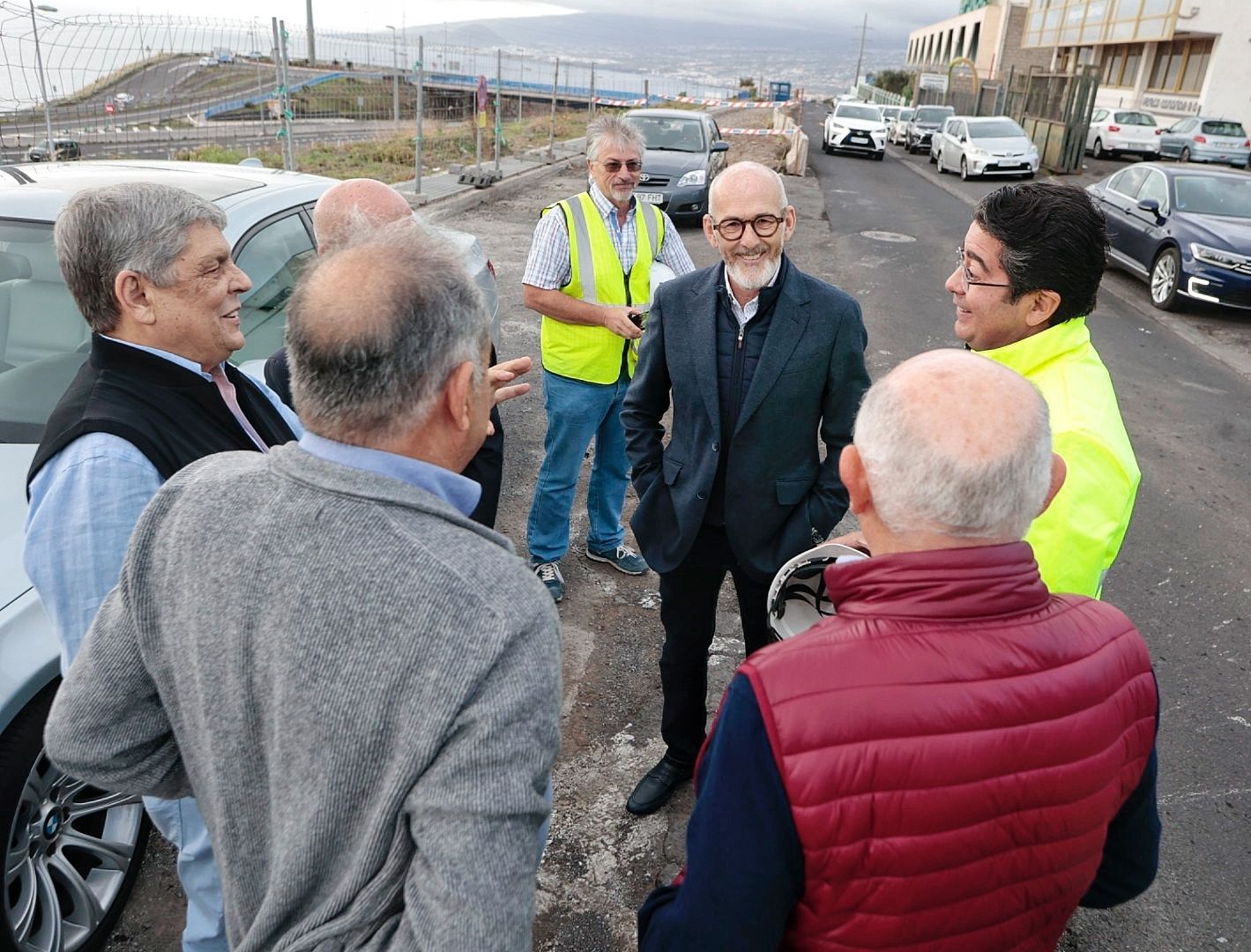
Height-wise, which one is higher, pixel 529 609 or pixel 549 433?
pixel 529 609

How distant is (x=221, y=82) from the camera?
738 inches

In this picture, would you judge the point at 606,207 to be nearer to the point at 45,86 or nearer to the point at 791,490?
the point at 791,490

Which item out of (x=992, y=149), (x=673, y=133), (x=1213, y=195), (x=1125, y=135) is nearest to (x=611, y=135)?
(x=1213, y=195)

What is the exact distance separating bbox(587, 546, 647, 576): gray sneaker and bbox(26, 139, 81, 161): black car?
9.58m

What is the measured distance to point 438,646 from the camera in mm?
1060

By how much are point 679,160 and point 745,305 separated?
38.0ft

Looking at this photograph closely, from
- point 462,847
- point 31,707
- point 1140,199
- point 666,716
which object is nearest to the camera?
point 462,847

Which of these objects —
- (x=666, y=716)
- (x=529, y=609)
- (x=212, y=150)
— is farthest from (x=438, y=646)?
(x=212, y=150)

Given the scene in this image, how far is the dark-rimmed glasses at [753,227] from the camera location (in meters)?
2.61

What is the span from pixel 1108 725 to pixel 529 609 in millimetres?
852

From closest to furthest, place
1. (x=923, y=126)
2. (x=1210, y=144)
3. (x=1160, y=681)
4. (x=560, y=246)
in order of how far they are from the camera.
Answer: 1. (x=1160, y=681)
2. (x=560, y=246)
3. (x=1210, y=144)
4. (x=923, y=126)

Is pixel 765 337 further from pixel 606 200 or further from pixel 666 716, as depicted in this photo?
pixel 606 200

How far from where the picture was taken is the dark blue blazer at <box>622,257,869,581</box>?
2.59 m

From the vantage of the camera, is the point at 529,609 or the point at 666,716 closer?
the point at 529,609
